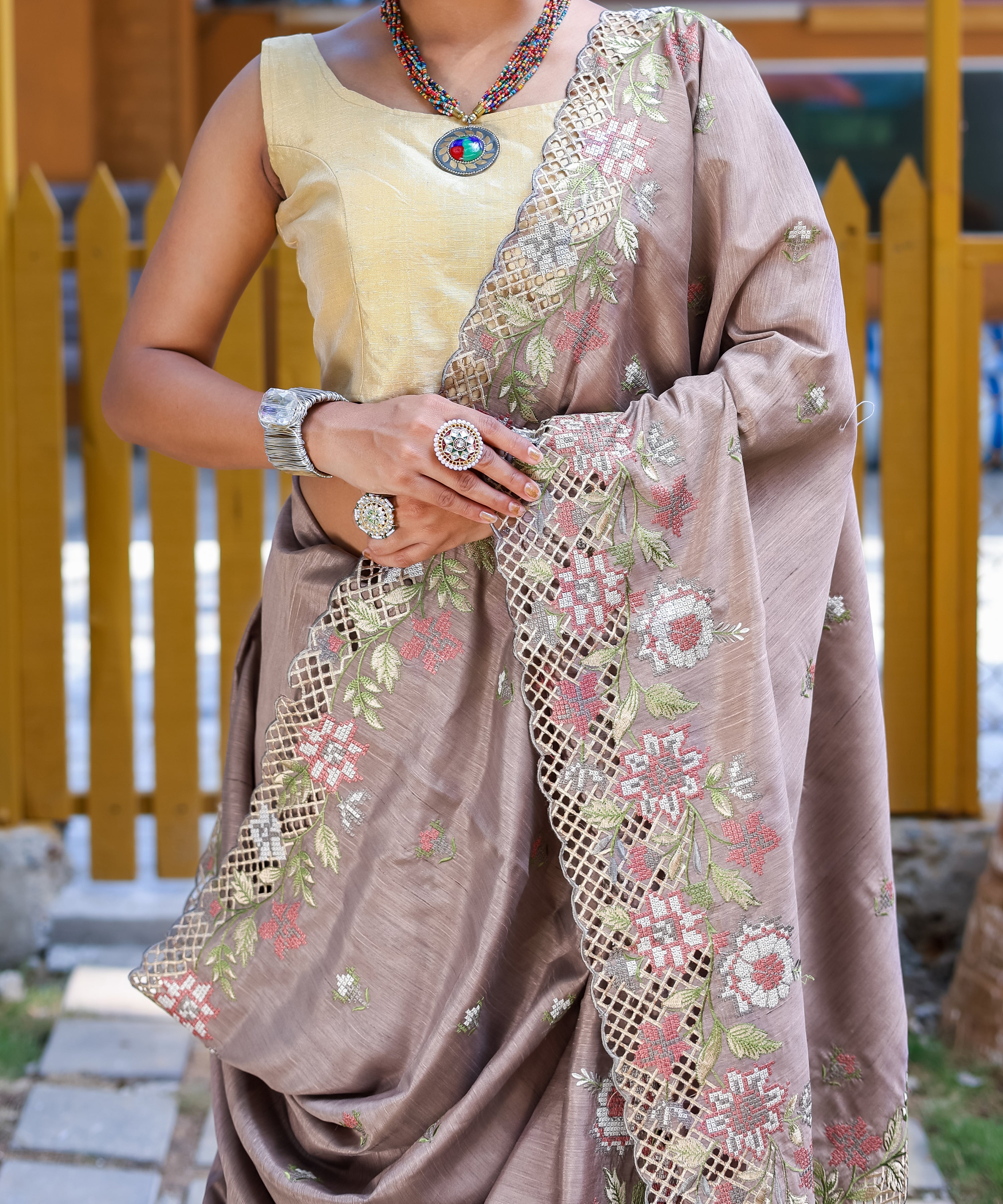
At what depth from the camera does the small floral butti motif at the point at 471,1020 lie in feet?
4.93

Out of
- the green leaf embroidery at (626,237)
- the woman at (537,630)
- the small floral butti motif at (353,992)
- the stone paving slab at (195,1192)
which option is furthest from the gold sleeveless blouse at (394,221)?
the stone paving slab at (195,1192)

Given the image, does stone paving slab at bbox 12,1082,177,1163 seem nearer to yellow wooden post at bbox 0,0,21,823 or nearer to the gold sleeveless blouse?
yellow wooden post at bbox 0,0,21,823

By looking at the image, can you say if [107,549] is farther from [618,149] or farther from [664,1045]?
[664,1045]

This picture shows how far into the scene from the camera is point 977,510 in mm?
3275

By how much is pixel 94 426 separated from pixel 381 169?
6.59ft

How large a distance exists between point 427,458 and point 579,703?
0.32 metres

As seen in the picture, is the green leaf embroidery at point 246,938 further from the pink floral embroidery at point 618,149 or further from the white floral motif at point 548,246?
the pink floral embroidery at point 618,149

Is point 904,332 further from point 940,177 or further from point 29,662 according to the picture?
point 29,662

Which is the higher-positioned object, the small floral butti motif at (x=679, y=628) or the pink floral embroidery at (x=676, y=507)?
the pink floral embroidery at (x=676, y=507)

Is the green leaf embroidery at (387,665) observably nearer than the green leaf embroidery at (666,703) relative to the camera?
No

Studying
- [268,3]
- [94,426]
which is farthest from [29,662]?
[268,3]

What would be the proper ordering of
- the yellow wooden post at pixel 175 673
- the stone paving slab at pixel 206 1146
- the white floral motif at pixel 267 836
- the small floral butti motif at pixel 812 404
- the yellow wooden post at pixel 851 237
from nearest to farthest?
the small floral butti motif at pixel 812 404 → the white floral motif at pixel 267 836 → the stone paving slab at pixel 206 1146 → the yellow wooden post at pixel 851 237 → the yellow wooden post at pixel 175 673

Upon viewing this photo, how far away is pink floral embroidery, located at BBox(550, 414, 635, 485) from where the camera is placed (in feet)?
4.73

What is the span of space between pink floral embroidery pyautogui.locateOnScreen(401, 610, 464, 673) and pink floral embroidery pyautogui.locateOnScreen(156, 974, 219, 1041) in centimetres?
51
